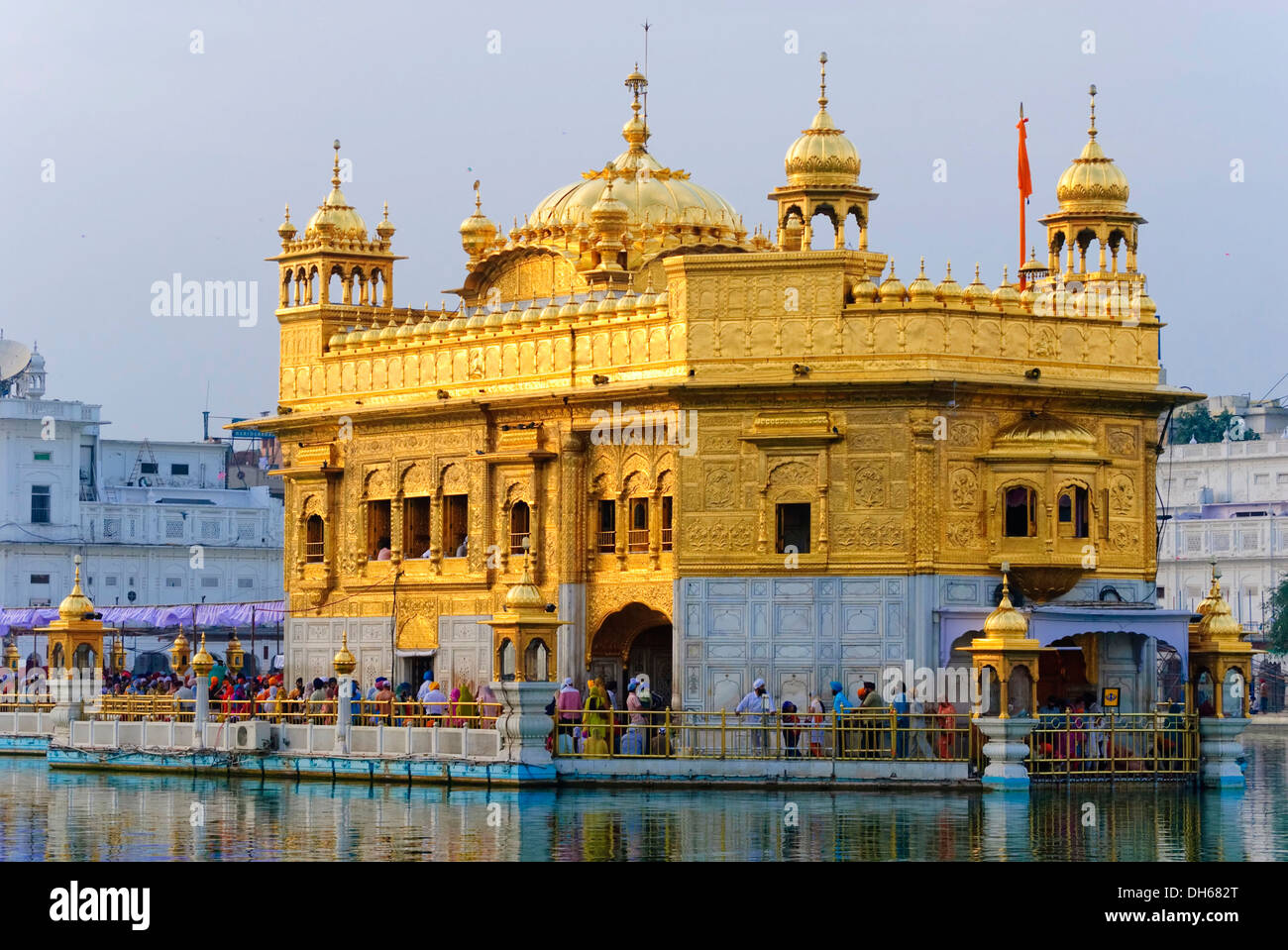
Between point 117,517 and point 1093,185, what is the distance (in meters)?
43.7

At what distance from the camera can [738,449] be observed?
35625 mm

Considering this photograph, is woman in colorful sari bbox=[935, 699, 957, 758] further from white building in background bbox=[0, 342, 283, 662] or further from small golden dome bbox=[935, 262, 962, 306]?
white building in background bbox=[0, 342, 283, 662]

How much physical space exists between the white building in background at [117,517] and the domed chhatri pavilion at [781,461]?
108ft

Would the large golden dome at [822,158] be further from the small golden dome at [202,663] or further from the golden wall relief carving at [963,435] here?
the small golden dome at [202,663]

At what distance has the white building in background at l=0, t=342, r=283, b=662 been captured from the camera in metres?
74.6

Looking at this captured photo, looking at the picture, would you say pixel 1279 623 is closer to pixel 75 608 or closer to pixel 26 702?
pixel 75 608

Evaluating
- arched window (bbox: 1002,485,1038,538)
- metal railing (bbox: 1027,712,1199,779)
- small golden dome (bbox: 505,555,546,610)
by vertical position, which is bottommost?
metal railing (bbox: 1027,712,1199,779)

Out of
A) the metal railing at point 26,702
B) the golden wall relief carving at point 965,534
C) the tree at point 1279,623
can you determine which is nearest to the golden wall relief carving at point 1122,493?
the golden wall relief carving at point 965,534

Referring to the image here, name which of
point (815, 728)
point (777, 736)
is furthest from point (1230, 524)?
point (815, 728)

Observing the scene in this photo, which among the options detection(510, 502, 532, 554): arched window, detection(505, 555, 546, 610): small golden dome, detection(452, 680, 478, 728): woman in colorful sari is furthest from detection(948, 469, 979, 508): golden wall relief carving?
detection(452, 680, 478, 728): woman in colorful sari

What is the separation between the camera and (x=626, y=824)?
28359 millimetres

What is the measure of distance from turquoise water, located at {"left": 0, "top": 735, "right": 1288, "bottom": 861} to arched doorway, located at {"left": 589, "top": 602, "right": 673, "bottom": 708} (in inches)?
223

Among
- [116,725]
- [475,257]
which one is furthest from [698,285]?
[116,725]
